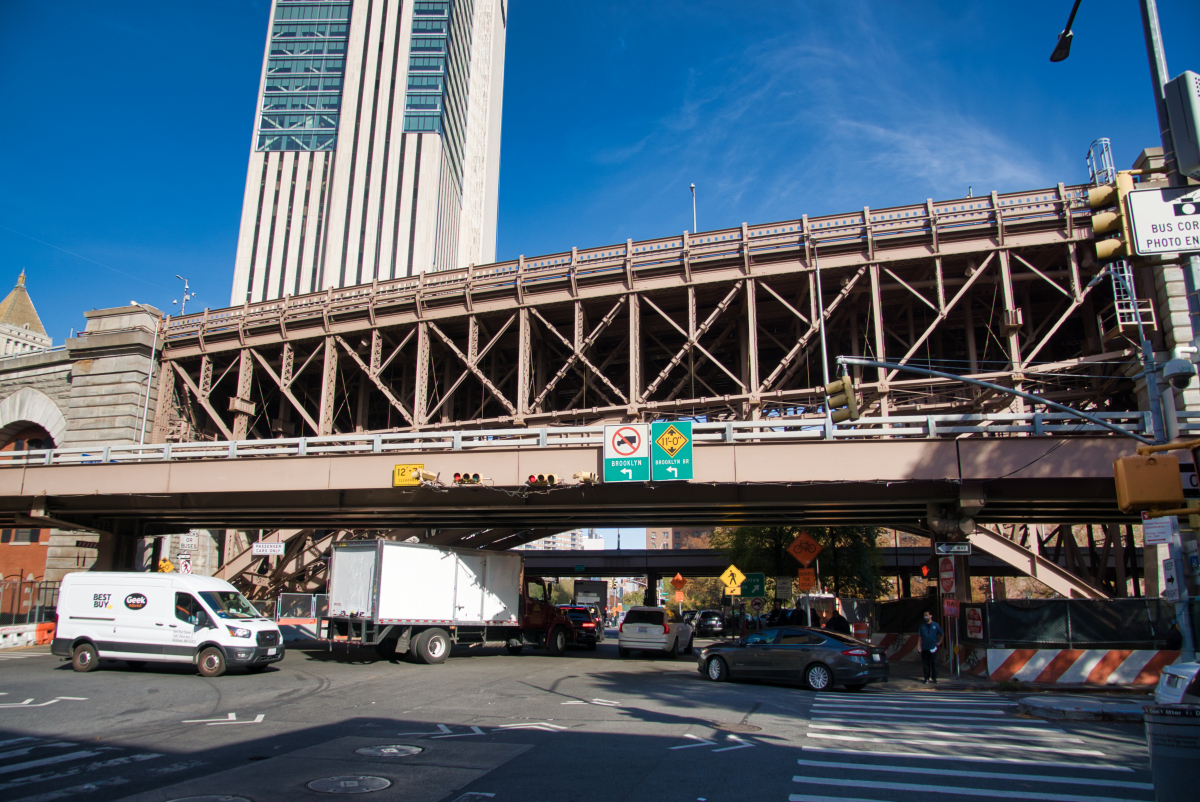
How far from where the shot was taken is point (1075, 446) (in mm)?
19562

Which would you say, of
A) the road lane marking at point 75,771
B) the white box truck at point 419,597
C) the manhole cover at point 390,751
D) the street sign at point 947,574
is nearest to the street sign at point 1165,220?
the manhole cover at point 390,751

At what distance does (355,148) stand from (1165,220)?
97.0 meters

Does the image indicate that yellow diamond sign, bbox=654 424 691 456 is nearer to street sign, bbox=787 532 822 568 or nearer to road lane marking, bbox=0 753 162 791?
street sign, bbox=787 532 822 568

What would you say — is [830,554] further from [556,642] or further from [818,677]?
[818,677]

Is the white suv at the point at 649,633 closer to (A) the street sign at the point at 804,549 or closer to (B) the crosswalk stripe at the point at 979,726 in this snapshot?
(A) the street sign at the point at 804,549

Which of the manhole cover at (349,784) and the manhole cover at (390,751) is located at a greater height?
the manhole cover at (349,784)

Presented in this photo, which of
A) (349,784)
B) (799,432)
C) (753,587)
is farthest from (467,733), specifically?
(753,587)

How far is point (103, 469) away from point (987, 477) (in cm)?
2738

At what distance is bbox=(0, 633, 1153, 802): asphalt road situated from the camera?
7469mm

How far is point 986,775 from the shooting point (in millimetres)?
8172

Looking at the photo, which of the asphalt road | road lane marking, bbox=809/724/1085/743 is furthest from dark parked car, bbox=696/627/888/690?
road lane marking, bbox=809/724/1085/743

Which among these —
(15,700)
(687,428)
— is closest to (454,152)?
(687,428)

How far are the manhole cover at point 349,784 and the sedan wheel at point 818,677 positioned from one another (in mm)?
11843

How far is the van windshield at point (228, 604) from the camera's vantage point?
58.4 feet
